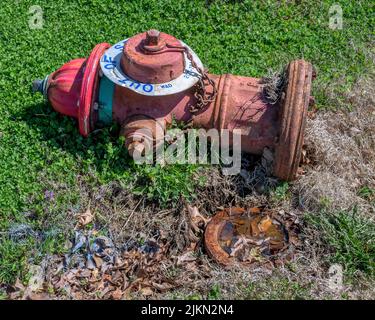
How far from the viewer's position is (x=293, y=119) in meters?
4.64

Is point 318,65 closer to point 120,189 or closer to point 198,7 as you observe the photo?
point 198,7

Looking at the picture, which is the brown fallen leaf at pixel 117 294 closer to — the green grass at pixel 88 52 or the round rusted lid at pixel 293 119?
the green grass at pixel 88 52

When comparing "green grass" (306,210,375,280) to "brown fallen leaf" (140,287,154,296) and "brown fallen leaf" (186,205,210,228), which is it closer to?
"brown fallen leaf" (186,205,210,228)

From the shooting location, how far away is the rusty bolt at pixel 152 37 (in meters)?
4.73

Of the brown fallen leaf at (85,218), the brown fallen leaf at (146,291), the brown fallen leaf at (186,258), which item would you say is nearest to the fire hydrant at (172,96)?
the brown fallen leaf at (85,218)

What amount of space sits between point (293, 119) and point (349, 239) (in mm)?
1006

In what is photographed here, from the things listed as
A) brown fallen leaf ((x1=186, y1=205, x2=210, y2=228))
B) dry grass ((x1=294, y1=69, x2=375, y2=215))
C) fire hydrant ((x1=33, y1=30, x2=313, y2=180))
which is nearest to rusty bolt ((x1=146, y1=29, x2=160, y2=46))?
fire hydrant ((x1=33, y1=30, x2=313, y2=180))

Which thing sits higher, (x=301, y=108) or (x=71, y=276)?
(x=301, y=108)

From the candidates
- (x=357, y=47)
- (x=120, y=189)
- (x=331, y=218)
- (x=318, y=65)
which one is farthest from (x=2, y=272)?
(x=357, y=47)

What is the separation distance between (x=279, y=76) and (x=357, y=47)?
1.57m

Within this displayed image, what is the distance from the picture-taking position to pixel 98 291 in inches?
180

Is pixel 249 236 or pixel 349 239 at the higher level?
pixel 349 239

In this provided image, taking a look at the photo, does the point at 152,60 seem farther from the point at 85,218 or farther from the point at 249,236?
the point at 249,236

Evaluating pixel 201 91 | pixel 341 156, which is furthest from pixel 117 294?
pixel 341 156
